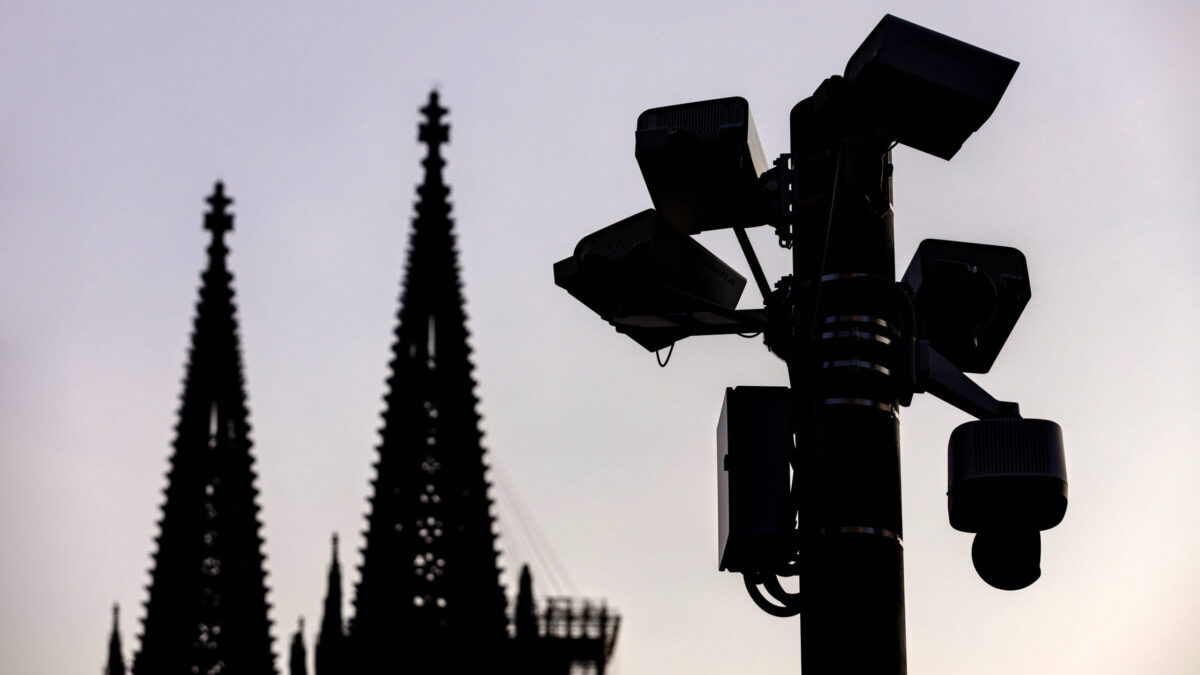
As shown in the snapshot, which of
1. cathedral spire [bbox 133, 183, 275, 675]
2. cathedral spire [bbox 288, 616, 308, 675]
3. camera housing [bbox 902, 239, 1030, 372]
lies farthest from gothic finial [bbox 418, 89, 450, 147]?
camera housing [bbox 902, 239, 1030, 372]

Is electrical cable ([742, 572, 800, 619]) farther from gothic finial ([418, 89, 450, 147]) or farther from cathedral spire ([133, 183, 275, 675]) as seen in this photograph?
gothic finial ([418, 89, 450, 147])

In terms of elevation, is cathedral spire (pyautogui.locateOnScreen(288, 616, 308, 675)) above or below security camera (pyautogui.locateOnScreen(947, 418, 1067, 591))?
above

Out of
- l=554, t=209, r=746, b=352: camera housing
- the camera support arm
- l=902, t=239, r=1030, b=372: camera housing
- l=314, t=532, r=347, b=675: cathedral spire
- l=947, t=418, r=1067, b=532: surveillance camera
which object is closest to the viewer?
l=947, t=418, r=1067, b=532: surveillance camera

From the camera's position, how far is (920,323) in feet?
30.0

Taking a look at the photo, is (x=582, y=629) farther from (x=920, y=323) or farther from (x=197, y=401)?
(x=920, y=323)

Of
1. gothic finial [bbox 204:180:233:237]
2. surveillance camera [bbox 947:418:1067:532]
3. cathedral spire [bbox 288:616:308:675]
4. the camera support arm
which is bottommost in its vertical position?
surveillance camera [bbox 947:418:1067:532]

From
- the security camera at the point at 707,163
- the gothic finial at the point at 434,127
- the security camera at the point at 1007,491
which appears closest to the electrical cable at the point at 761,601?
the security camera at the point at 1007,491

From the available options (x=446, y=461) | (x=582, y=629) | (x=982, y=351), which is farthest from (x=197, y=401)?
(x=982, y=351)

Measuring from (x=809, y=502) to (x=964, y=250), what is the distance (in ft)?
5.04

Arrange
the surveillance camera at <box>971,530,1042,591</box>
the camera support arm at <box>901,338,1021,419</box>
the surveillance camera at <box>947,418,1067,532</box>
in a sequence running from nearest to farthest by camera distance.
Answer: the surveillance camera at <box>947,418,1067,532</box> < the camera support arm at <box>901,338,1021,419</box> < the surveillance camera at <box>971,530,1042,591</box>

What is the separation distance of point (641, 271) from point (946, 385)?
1.28 m

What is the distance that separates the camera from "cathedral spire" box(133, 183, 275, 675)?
Result: 83750 millimetres

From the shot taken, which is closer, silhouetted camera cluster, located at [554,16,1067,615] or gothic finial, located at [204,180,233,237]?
silhouetted camera cluster, located at [554,16,1067,615]

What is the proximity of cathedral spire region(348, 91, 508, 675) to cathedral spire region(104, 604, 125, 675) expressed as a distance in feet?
30.4
